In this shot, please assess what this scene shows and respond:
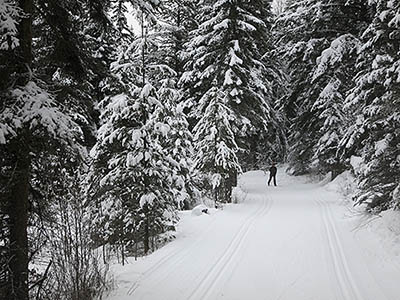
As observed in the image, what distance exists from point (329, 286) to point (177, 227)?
19.5 feet

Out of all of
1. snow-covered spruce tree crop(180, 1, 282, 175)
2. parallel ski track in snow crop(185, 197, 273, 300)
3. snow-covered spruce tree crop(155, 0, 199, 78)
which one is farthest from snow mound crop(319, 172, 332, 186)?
parallel ski track in snow crop(185, 197, 273, 300)

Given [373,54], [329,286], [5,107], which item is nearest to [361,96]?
[373,54]

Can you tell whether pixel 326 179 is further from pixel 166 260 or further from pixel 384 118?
pixel 166 260

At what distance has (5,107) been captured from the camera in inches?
166

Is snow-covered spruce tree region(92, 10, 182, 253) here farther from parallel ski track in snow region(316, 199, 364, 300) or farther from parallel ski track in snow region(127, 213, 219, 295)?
parallel ski track in snow region(316, 199, 364, 300)

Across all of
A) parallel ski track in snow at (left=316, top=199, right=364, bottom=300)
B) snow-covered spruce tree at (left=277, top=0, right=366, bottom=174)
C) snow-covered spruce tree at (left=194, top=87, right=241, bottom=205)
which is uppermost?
snow-covered spruce tree at (left=277, top=0, right=366, bottom=174)

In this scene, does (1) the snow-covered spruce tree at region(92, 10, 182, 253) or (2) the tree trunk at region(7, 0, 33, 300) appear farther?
(1) the snow-covered spruce tree at region(92, 10, 182, 253)

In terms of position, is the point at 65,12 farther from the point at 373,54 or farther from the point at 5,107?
the point at 373,54

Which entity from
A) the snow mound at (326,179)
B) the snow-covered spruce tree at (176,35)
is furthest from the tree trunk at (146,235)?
the snow mound at (326,179)

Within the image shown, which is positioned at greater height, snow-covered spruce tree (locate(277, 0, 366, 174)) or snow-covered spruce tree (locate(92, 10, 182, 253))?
snow-covered spruce tree (locate(277, 0, 366, 174))

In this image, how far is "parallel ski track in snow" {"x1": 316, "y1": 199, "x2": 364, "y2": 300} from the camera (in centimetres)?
626

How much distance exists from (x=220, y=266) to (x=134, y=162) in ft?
11.5

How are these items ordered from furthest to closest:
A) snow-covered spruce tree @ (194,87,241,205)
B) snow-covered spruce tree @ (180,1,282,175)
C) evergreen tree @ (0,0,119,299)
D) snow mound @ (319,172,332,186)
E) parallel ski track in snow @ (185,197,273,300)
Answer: snow mound @ (319,172,332,186) < snow-covered spruce tree @ (180,1,282,175) < snow-covered spruce tree @ (194,87,241,205) < parallel ski track in snow @ (185,197,273,300) < evergreen tree @ (0,0,119,299)

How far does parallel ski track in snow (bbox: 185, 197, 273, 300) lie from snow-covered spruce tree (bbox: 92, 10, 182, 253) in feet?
6.26
